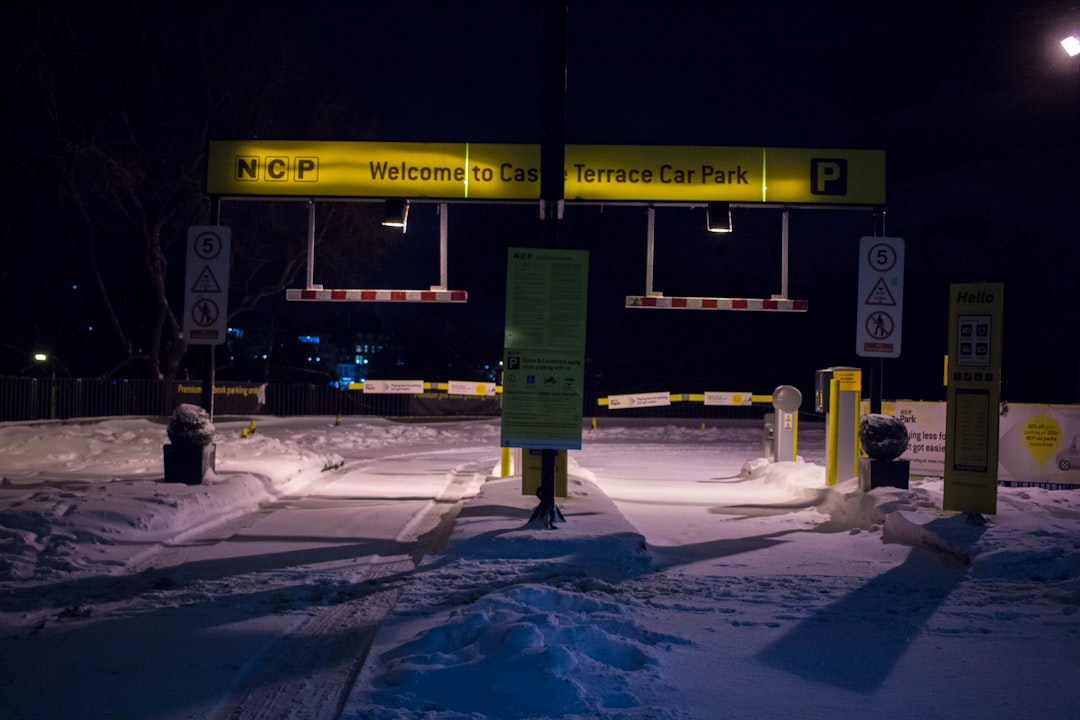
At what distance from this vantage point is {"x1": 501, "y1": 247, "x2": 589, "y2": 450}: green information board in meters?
10.3

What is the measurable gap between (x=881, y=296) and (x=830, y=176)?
1.98 m

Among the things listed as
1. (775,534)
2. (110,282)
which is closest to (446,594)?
(775,534)

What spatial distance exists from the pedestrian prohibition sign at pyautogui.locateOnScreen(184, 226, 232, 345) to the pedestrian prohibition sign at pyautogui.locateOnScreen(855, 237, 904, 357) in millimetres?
9167

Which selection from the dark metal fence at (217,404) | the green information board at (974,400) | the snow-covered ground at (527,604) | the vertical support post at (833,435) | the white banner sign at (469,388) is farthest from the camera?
the white banner sign at (469,388)

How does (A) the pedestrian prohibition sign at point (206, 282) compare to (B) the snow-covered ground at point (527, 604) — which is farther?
(A) the pedestrian prohibition sign at point (206, 282)

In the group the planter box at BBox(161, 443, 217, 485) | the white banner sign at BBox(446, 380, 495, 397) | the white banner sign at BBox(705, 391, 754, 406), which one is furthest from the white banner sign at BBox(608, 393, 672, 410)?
the planter box at BBox(161, 443, 217, 485)

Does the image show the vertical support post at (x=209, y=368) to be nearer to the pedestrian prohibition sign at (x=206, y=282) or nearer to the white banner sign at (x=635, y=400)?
the pedestrian prohibition sign at (x=206, y=282)

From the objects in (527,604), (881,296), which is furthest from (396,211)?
(527,604)

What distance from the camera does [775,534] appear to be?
11.6m

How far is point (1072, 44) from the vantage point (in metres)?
12.9

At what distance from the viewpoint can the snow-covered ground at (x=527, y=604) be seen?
201 inches

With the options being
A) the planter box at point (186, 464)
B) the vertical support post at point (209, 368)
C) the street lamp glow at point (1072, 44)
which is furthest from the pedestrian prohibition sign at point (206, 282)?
the street lamp glow at point (1072, 44)

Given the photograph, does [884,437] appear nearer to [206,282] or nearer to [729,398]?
[206,282]

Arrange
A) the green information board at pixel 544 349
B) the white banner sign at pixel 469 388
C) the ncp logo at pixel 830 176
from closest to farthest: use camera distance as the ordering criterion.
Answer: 1. the green information board at pixel 544 349
2. the ncp logo at pixel 830 176
3. the white banner sign at pixel 469 388
